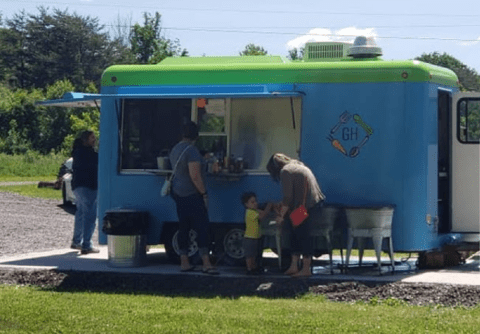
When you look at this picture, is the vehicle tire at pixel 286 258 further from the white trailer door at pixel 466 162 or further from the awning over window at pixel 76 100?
the awning over window at pixel 76 100

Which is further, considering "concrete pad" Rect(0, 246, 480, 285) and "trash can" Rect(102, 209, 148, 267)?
"trash can" Rect(102, 209, 148, 267)

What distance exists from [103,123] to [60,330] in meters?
5.92

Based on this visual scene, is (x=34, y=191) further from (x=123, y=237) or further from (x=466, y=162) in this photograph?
(x=466, y=162)

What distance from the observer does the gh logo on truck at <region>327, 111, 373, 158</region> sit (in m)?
14.5

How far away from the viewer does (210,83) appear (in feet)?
49.8

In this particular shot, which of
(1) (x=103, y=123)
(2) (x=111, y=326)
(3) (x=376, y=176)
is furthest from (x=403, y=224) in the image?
(2) (x=111, y=326)

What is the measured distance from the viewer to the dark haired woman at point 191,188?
1387cm


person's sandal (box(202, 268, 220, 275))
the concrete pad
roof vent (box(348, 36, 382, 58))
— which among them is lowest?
the concrete pad

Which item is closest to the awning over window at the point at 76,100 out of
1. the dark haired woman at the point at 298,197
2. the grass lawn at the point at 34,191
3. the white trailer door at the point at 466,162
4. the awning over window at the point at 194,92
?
the awning over window at the point at 194,92

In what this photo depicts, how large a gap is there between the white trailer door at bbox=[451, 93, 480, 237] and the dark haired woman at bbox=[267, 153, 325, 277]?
2.48 m

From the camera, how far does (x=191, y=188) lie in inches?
548

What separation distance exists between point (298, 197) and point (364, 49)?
276cm

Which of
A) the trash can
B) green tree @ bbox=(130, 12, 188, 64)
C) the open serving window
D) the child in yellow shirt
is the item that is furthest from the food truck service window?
green tree @ bbox=(130, 12, 188, 64)

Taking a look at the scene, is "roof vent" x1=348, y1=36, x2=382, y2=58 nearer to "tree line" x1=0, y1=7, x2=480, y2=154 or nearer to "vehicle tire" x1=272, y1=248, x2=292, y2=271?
"vehicle tire" x1=272, y1=248, x2=292, y2=271
